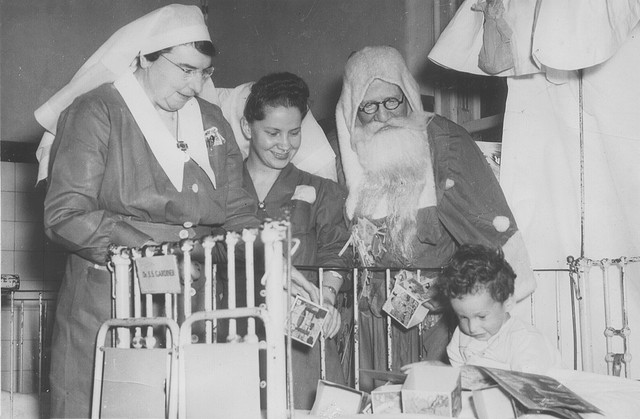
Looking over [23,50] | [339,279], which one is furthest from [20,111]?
[339,279]

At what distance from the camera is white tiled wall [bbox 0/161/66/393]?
16.8ft

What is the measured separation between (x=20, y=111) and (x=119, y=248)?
3.73 metres

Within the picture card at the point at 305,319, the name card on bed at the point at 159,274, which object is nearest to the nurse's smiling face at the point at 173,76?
the name card on bed at the point at 159,274

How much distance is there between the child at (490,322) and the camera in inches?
91.1

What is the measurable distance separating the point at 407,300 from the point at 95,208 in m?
1.23

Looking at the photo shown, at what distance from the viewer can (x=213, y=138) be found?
2.46m

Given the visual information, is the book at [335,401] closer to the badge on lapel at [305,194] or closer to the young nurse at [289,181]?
the young nurse at [289,181]

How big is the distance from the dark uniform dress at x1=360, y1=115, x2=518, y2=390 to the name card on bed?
4.01 ft

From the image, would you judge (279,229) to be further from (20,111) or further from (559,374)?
(20,111)

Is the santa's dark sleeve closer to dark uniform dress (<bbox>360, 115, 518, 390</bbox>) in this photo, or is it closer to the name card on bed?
dark uniform dress (<bbox>360, 115, 518, 390</bbox>)

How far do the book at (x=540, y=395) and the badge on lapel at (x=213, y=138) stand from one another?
1144 mm

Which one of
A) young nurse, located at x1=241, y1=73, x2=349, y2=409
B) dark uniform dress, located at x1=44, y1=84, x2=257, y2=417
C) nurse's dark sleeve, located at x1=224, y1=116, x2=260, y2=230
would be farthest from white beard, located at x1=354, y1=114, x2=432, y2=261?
dark uniform dress, located at x1=44, y1=84, x2=257, y2=417

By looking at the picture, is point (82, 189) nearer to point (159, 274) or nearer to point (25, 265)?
point (159, 274)

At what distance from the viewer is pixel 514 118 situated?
3305 millimetres
